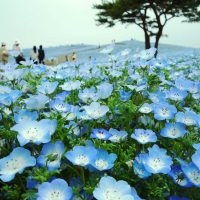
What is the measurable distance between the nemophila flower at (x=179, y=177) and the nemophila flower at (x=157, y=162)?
0.04 meters

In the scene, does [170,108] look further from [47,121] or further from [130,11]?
[130,11]

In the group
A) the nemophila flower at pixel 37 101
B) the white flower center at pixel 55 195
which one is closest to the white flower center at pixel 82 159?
the white flower center at pixel 55 195

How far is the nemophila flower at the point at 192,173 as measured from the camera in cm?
97

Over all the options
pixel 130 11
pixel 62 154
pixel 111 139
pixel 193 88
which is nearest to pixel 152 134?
pixel 111 139

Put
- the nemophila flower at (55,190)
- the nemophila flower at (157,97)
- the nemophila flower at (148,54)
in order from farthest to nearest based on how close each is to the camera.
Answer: the nemophila flower at (148,54) → the nemophila flower at (157,97) → the nemophila flower at (55,190)

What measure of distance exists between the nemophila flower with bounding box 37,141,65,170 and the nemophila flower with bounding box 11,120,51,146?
0.09 ft

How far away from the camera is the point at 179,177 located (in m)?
1.00

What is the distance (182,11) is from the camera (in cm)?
2131

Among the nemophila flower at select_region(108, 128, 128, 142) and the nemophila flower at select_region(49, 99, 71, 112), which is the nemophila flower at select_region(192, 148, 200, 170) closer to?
the nemophila flower at select_region(108, 128, 128, 142)

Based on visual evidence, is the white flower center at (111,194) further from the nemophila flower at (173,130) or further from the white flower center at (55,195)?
the nemophila flower at (173,130)

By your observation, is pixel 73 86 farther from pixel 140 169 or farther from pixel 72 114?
pixel 140 169

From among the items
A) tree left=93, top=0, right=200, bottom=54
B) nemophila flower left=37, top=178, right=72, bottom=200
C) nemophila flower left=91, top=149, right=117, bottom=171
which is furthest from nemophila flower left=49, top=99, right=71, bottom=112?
tree left=93, top=0, right=200, bottom=54

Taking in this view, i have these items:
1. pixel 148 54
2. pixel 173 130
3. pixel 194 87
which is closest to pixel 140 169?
pixel 173 130

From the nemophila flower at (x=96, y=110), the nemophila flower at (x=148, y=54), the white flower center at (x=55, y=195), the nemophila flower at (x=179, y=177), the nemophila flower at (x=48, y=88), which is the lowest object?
the nemophila flower at (x=179, y=177)
